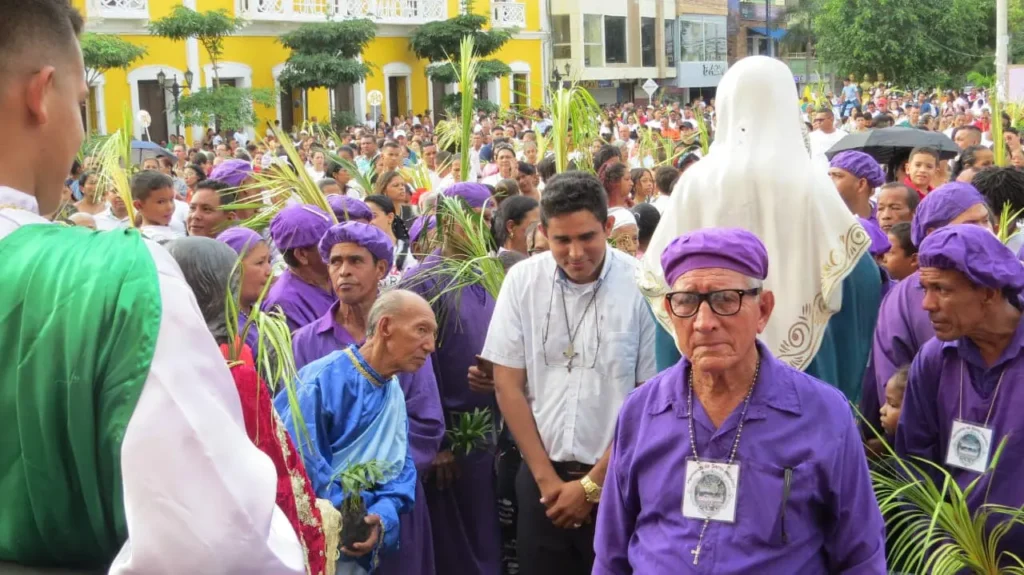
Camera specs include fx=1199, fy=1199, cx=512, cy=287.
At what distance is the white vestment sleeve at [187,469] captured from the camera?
1.48m

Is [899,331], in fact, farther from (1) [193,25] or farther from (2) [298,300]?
(1) [193,25]

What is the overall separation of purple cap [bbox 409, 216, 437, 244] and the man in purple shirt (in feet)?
2.69

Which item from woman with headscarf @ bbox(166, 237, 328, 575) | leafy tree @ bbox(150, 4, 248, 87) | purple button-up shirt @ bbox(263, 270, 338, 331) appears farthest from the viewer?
leafy tree @ bbox(150, 4, 248, 87)

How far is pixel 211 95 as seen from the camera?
25375 mm

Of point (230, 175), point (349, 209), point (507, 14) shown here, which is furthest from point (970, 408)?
point (507, 14)

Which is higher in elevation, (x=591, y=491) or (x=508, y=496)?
(x=591, y=491)

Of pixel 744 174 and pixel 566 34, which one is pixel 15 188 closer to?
pixel 744 174

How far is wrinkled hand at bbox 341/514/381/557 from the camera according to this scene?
3.77 meters

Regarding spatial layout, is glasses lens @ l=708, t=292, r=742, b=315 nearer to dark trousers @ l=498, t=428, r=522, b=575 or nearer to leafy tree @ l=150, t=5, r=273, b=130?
dark trousers @ l=498, t=428, r=522, b=575

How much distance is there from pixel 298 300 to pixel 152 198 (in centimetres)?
259

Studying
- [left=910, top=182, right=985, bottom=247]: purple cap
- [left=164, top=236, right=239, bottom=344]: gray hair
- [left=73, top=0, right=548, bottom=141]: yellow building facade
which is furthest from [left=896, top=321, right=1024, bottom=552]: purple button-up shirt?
[left=73, top=0, right=548, bottom=141]: yellow building facade

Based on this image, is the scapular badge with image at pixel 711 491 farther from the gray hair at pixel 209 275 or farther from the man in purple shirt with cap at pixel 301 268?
the man in purple shirt with cap at pixel 301 268

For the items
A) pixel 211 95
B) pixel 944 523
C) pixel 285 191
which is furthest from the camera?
pixel 211 95

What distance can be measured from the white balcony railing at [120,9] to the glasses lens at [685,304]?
96.9 feet
